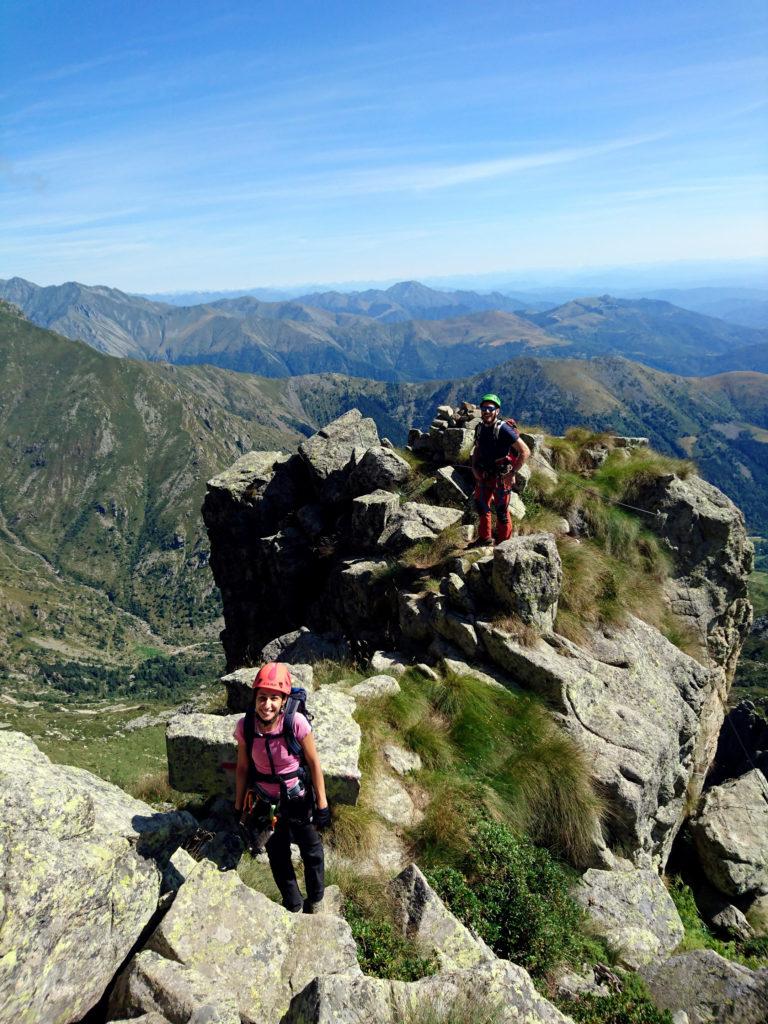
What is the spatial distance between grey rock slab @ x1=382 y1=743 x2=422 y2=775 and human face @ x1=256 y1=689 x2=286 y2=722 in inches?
197

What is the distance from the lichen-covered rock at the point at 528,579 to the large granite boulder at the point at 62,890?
9.70 m

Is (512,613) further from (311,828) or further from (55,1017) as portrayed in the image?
(55,1017)

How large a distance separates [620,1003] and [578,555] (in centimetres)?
1206

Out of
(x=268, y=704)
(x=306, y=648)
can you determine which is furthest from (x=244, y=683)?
(x=268, y=704)

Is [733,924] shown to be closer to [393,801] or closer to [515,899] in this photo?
[515,899]

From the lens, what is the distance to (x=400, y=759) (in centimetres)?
1211

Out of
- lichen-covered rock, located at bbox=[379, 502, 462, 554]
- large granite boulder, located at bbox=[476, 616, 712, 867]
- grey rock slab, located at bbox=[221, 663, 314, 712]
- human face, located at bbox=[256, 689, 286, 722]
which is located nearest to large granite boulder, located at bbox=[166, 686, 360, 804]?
human face, located at bbox=[256, 689, 286, 722]

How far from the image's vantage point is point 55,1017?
6.38 metres

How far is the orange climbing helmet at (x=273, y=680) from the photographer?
782 cm

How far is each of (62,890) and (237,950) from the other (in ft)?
7.53

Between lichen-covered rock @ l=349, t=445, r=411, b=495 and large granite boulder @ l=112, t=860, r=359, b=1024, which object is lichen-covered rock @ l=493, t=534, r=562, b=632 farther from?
lichen-covered rock @ l=349, t=445, r=411, b=495

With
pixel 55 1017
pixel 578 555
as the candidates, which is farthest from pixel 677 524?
pixel 55 1017

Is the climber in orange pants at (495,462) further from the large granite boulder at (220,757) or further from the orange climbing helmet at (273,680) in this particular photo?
the orange climbing helmet at (273,680)

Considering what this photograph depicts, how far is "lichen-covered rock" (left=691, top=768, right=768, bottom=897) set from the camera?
13.7 meters
